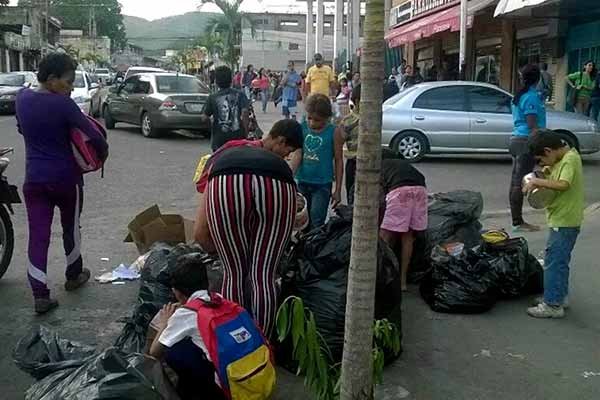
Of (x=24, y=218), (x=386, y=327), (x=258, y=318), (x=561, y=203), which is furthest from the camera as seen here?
(x=24, y=218)

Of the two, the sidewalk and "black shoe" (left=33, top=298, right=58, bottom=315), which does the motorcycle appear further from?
the sidewalk

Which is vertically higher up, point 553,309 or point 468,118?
point 468,118

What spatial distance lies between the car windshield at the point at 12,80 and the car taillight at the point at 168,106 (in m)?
10.9

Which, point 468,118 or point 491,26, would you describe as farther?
point 491,26

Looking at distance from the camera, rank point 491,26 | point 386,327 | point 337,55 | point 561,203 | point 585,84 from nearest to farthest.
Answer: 1. point 386,327
2. point 561,203
3. point 585,84
4. point 491,26
5. point 337,55

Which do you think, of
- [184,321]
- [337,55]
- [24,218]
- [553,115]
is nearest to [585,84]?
[553,115]

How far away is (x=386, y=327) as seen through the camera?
3584mm

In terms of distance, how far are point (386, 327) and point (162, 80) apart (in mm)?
15156

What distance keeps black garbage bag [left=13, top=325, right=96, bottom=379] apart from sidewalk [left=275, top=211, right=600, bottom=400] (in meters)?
1.07

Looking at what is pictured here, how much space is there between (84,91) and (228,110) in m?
14.3

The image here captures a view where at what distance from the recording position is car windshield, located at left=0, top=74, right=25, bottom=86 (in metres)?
25.7

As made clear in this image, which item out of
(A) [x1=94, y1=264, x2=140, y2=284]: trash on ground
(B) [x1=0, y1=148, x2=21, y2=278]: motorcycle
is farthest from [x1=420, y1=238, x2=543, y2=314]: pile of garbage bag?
(B) [x1=0, y1=148, x2=21, y2=278]: motorcycle

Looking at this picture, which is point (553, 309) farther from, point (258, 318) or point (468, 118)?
point (468, 118)

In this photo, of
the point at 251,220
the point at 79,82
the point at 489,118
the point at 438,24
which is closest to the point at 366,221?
the point at 251,220
